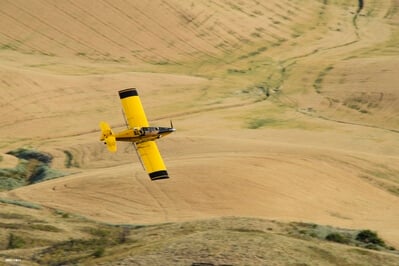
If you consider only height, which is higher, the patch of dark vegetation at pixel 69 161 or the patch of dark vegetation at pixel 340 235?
the patch of dark vegetation at pixel 69 161

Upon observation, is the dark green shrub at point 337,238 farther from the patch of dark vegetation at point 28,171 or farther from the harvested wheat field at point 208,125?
the patch of dark vegetation at point 28,171

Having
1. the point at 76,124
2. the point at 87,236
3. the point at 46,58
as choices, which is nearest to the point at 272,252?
Answer: the point at 87,236

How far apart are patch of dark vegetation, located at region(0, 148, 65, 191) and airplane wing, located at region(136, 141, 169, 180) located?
34.8 ft

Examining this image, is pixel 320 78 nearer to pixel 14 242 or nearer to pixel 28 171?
pixel 28 171

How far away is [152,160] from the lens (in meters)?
41.2

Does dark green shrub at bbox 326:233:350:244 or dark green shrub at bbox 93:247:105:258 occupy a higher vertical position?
dark green shrub at bbox 93:247:105:258

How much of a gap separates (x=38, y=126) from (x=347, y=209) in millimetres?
26025

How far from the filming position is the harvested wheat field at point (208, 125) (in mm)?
37469

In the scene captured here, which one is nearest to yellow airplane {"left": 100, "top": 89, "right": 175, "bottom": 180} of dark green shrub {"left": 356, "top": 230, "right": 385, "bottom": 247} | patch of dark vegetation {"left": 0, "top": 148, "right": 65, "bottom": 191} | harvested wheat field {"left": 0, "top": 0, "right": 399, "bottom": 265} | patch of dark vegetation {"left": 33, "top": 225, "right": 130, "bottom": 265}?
harvested wheat field {"left": 0, "top": 0, "right": 399, "bottom": 265}

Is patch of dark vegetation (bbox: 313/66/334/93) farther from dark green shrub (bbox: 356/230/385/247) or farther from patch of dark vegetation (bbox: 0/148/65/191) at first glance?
dark green shrub (bbox: 356/230/385/247)

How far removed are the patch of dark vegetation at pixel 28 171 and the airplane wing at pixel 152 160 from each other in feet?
34.8

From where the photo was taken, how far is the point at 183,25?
85438 millimetres

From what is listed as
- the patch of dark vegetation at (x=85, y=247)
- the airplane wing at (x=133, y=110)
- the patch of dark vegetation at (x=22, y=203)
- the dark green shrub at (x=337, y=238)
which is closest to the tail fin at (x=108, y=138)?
the airplane wing at (x=133, y=110)

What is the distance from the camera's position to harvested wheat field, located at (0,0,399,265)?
123 ft
